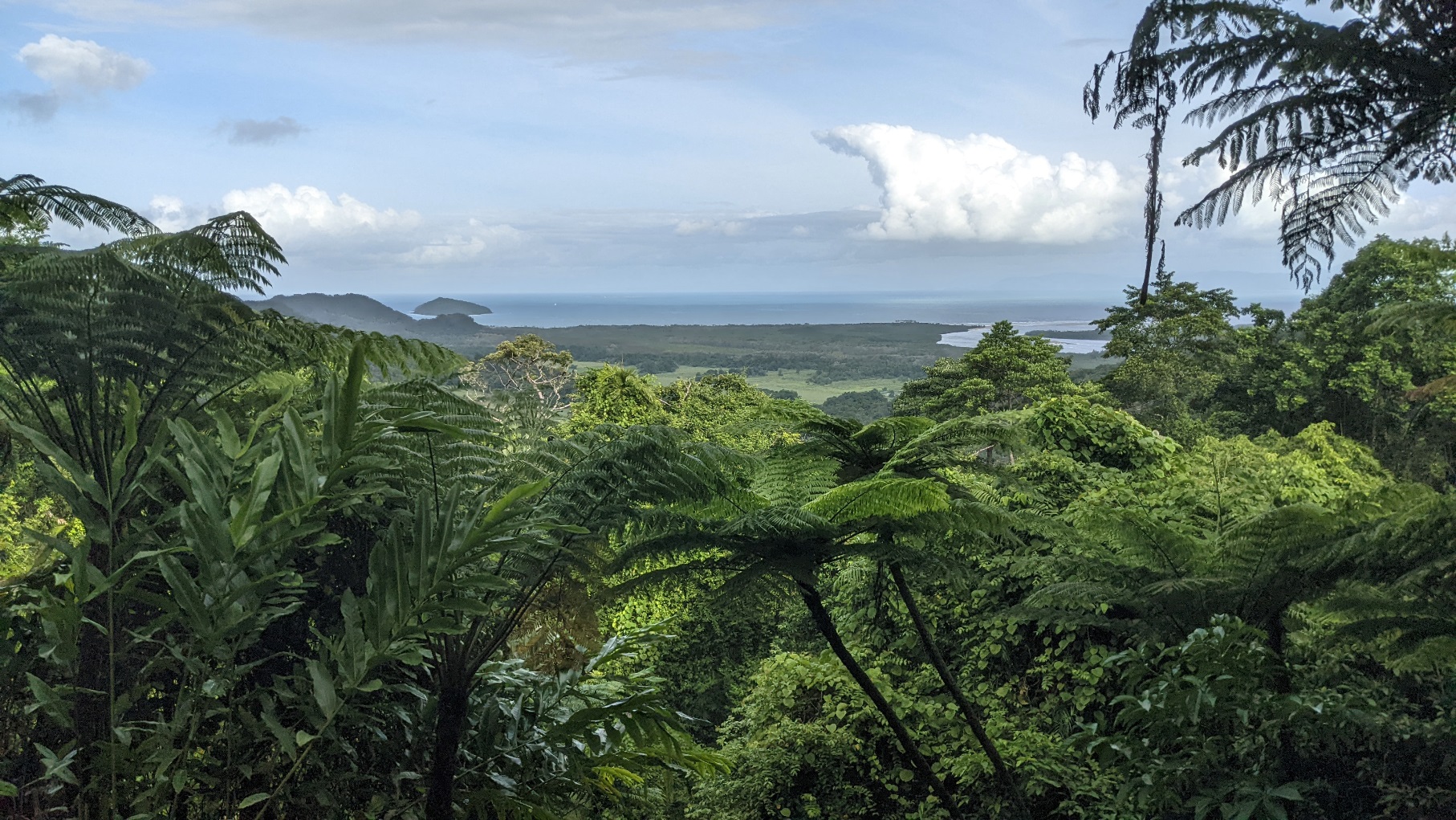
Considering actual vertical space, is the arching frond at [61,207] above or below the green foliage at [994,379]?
above

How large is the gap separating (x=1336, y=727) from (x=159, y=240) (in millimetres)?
4328

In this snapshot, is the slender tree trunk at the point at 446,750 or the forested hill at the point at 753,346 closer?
the slender tree trunk at the point at 446,750

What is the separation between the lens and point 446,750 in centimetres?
267

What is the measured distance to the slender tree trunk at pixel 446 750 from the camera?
104 inches

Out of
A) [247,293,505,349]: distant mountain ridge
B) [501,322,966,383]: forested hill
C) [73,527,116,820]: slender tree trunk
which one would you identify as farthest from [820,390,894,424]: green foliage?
[73,527,116,820]: slender tree trunk

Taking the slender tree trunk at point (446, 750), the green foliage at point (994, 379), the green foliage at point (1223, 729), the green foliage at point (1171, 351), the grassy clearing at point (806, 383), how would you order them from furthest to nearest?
1. the grassy clearing at point (806, 383)
2. the green foliage at point (1171, 351)
3. the green foliage at point (994, 379)
4. the slender tree trunk at point (446, 750)
5. the green foliage at point (1223, 729)

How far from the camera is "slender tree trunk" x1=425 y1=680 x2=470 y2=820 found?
2633mm

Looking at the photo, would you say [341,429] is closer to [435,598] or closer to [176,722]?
[435,598]

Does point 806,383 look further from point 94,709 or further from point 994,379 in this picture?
point 94,709

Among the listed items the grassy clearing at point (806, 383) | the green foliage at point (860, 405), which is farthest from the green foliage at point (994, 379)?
the grassy clearing at point (806, 383)

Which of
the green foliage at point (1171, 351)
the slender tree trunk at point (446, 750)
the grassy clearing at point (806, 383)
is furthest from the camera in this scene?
the grassy clearing at point (806, 383)

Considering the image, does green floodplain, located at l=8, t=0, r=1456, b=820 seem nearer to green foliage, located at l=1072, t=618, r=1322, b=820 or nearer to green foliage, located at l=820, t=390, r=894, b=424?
green foliage, located at l=1072, t=618, r=1322, b=820

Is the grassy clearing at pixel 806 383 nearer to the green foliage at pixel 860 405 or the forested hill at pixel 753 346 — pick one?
the forested hill at pixel 753 346

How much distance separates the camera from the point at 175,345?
11.2 ft
